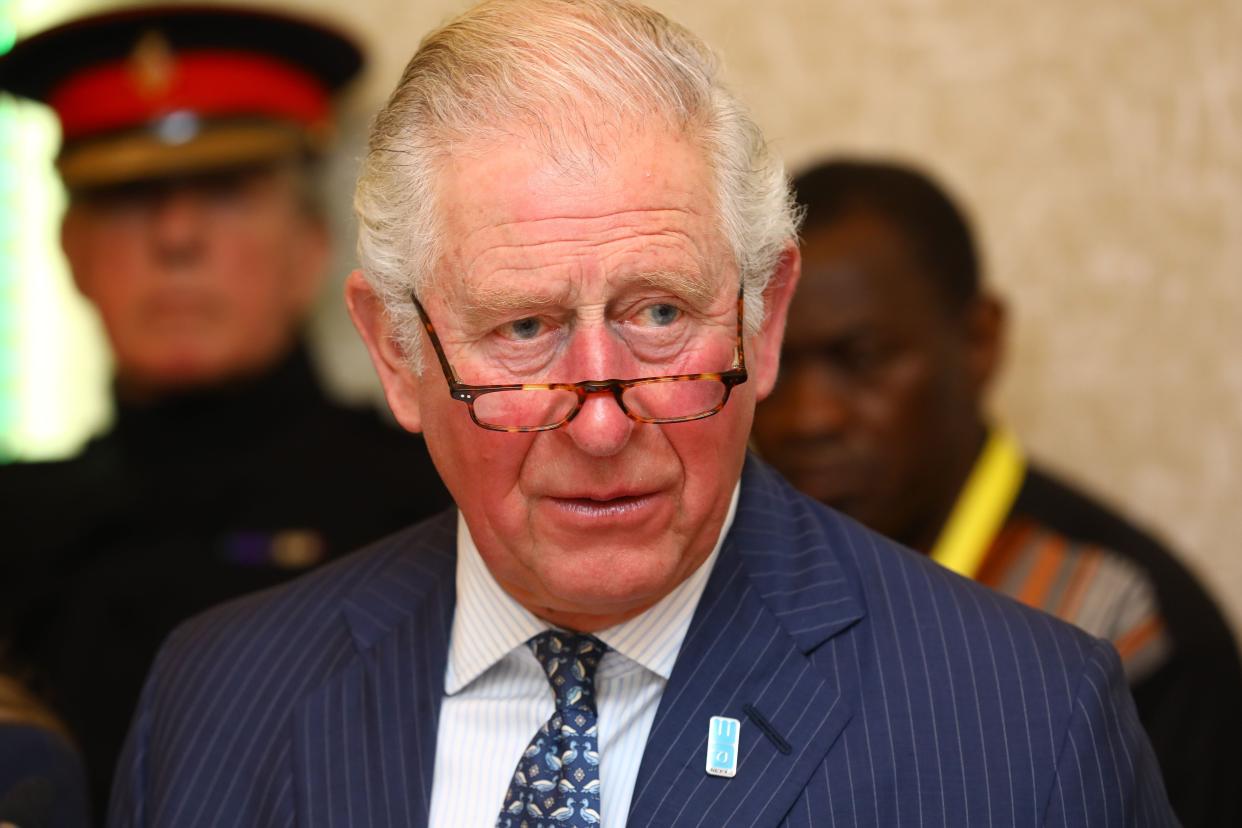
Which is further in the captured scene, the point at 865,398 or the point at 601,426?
the point at 865,398

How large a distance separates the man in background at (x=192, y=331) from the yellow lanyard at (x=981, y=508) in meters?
1.12

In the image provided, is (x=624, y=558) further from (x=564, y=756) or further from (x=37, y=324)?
(x=37, y=324)

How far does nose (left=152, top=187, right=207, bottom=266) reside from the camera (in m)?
3.66

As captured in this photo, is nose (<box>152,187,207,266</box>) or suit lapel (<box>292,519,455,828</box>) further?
nose (<box>152,187,207,266</box>)

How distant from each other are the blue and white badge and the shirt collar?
11 centimetres

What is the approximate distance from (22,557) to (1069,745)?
2.52m

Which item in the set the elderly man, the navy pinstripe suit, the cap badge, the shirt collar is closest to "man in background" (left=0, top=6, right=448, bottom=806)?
the cap badge

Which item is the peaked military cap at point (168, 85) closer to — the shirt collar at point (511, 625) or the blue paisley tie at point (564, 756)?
the shirt collar at point (511, 625)

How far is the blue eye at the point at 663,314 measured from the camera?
6.05ft

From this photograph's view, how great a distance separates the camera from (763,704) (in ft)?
6.28

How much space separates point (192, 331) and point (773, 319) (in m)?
2.00

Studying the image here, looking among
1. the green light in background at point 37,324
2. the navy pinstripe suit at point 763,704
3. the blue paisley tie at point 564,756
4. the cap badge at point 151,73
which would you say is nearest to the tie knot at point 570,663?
the blue paisley tie at point 564,756

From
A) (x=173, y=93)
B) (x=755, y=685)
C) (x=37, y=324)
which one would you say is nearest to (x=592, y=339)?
(x=755, y=685)

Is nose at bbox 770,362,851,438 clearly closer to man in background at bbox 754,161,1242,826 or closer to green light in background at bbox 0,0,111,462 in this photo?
man in background at bbox 754,161,1242,826
